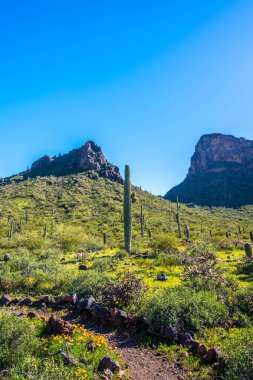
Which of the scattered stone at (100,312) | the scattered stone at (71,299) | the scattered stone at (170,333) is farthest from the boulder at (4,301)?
the scattered stone at (170,333)

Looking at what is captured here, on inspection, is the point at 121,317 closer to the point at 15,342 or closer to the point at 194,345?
the point at 194,345

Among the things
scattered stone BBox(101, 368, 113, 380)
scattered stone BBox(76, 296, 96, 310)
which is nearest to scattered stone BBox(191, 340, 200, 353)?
scattered stone BBox(101, 368, 113, 380)

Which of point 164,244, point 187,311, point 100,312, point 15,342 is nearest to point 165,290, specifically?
point 187,311

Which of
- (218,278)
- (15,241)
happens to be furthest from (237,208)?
(218,278)

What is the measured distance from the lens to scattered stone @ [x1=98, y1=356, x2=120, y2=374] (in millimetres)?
6574

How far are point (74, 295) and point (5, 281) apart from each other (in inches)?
196

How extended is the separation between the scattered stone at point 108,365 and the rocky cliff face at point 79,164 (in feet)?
332

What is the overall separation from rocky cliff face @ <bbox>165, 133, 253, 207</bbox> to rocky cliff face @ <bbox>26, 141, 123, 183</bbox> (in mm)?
37451

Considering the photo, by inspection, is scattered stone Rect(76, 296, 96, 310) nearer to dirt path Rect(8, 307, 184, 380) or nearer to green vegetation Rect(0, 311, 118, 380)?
dirt path Rect(8, 307, 184, 380)

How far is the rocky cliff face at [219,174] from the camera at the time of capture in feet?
397

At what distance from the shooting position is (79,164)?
382 ft

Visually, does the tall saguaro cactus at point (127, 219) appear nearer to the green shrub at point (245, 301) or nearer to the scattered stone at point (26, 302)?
the scattered stone at point (26, 302)

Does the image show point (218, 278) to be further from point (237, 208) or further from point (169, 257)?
point (237, 208)

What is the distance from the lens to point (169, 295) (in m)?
9.59
